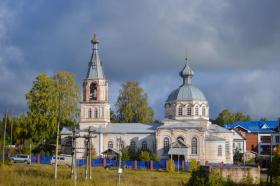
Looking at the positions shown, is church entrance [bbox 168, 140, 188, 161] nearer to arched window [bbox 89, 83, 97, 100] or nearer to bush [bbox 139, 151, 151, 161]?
bush [bbox 139, 151, 151, 161]

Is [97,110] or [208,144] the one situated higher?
[97,110]

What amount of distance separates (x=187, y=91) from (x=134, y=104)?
54.5ft

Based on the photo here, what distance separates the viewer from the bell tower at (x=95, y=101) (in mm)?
59000

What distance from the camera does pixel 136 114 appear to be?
7369 centimetres

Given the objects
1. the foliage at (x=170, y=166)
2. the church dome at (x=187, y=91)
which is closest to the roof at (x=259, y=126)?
the church dome at (x=187, y=91)

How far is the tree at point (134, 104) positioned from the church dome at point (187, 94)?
14.0 metres

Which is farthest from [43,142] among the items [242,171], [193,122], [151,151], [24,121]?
[242,171]

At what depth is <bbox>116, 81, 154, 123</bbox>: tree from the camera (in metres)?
73.2

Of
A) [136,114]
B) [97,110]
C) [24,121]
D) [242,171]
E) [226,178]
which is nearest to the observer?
[226,178]

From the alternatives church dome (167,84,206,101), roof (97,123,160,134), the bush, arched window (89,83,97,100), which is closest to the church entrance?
the bush

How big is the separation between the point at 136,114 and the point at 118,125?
14.0 metres

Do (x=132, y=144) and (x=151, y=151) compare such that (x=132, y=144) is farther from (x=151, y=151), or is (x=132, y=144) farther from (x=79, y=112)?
(x=79, y=112)

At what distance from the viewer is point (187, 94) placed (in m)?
58.3

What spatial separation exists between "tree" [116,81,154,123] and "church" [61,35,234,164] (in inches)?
532
